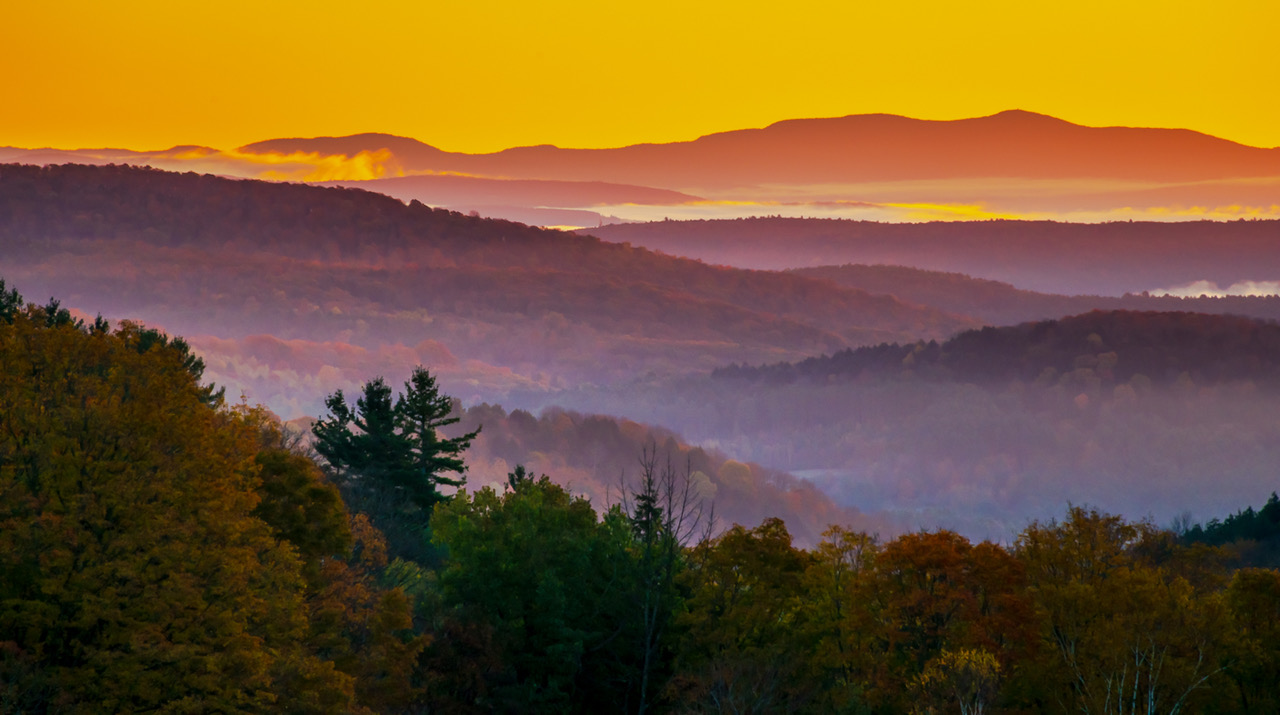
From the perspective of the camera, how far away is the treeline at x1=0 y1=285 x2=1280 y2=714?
3303 cm

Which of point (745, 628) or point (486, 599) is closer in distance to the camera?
point (486, 599)

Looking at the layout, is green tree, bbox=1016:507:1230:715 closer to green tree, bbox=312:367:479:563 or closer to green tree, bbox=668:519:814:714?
green tree, bbox=668:519:814:714

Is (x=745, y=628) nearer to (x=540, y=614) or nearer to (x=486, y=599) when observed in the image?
(x=540, y=614)

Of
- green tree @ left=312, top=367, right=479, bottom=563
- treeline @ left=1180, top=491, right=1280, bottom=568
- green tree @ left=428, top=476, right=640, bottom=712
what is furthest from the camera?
treeline @ left=1180, top=491, right=1280, bottom=568

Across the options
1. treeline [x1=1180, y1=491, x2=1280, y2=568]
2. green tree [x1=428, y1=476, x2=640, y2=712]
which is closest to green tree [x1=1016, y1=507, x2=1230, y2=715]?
green tree [x1=428, y1=476, x2=640, y2=712]

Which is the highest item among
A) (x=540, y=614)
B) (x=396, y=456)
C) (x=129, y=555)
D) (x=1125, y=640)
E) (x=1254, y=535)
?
(x=129, y=555)

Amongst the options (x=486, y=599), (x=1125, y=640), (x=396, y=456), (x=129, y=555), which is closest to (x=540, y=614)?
(x=486, y=599)

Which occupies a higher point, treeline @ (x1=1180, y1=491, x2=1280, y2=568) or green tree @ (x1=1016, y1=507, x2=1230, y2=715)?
green tree @ (x1=1016, y1=507, x2=1230, y2=715)

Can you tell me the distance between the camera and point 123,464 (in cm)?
3438

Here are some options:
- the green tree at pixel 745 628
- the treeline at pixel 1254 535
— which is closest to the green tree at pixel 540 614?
the green tree at pixel 745 628

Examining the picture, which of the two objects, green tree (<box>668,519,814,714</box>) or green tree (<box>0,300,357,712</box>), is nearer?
green tree (<box>0,300,357,712</box>)

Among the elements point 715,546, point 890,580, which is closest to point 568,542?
point 715,546

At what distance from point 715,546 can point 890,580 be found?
1006 centimetres

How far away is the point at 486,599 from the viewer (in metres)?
54.9
